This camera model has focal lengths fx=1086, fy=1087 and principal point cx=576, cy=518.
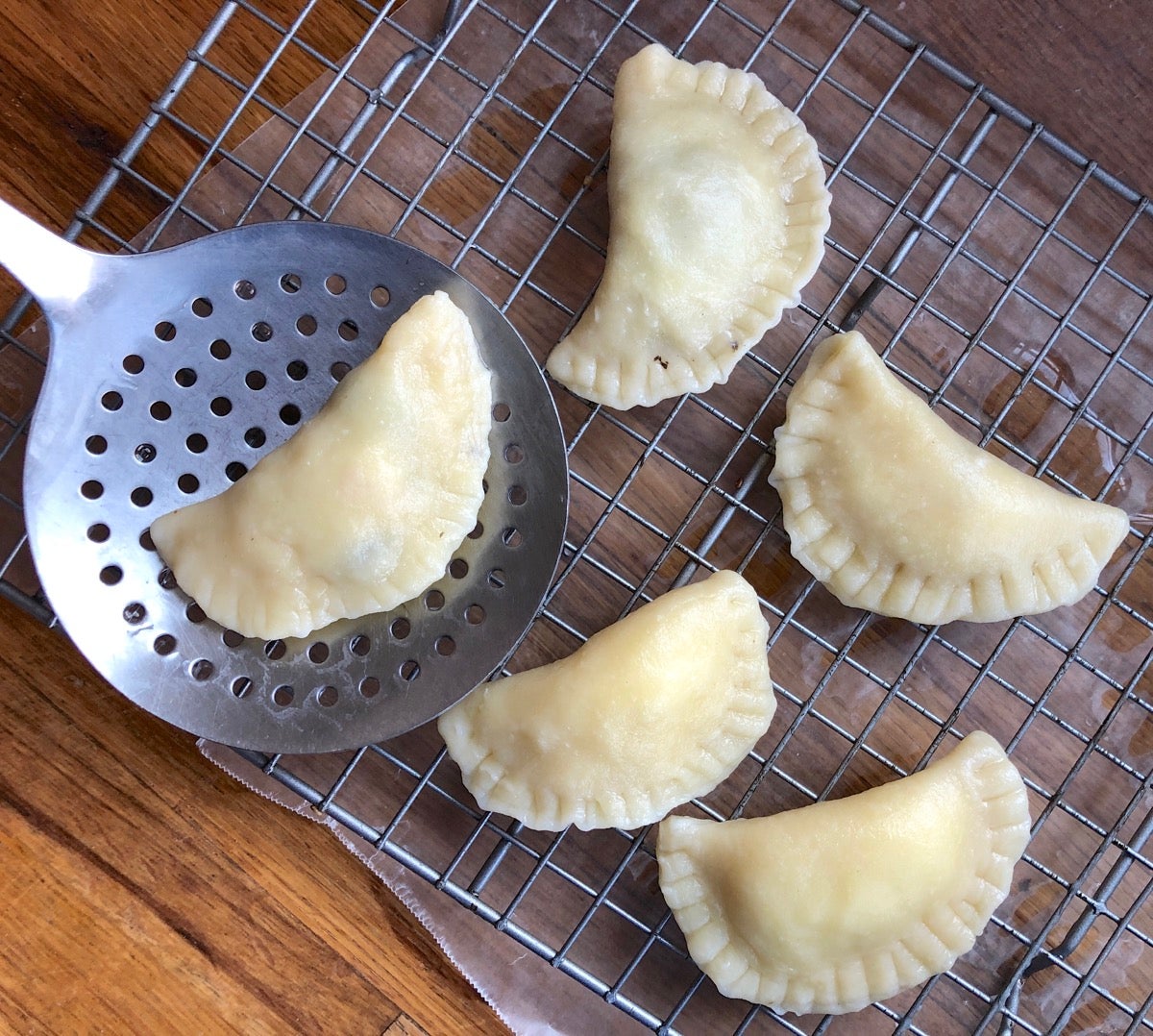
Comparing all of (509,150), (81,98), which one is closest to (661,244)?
(509,150)

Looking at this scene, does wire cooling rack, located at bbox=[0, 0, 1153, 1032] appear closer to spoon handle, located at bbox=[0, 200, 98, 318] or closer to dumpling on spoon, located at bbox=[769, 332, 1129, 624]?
dumpling on spoon, located at bbox=[769, 332, 1129, 624]

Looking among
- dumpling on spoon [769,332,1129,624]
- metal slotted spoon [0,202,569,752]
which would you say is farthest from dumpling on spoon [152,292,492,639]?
dumpling on spoon [769,332,1129,624]

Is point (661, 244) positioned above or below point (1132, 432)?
below

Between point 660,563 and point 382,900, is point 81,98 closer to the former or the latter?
point 660,563

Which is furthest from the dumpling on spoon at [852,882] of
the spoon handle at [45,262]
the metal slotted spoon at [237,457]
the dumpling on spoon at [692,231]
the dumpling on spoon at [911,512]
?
the spoon handle at [45,262]

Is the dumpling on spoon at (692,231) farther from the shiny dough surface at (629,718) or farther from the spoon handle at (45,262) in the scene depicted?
the spoon handle at (45,262)

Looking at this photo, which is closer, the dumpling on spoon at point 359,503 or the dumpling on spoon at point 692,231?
the dumpling on spoon at point 359,503

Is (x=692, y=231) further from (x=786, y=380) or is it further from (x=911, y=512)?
(x=911, y=512)

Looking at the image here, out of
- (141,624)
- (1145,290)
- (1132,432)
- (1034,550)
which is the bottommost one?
(141,624)
